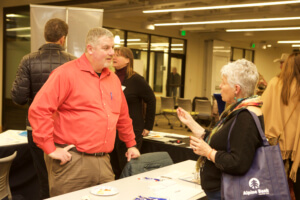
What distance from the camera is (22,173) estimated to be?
4.11m

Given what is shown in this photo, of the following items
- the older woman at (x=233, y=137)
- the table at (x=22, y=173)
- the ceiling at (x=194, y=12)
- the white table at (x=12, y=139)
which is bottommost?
the table at (x=22, y=173)

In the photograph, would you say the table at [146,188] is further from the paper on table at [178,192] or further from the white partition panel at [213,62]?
the white partition panel at [213,62]

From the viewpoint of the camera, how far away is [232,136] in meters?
1.94

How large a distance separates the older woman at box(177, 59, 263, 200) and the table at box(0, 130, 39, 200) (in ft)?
8.18

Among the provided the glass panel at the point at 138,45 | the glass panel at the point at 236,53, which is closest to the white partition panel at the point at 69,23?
the glass panel at the point at 138,45

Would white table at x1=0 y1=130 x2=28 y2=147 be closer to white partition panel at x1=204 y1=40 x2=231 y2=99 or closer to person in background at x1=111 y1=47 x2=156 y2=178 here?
person in background at x1=111 y1=47 x2=156 y2=178

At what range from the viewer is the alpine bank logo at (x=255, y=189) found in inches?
73.5

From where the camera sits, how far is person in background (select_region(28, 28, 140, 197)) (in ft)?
7.91

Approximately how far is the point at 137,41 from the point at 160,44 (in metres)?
1.26

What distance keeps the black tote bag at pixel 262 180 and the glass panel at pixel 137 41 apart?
10987mm

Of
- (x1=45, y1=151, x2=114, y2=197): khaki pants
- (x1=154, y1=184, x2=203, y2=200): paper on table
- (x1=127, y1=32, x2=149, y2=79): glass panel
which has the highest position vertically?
(x1=127, y1=32, x2=149, y2=79): glass panel

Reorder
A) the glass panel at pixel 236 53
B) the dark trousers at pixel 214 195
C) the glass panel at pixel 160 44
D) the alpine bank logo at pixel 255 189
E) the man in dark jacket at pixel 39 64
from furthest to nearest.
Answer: the glass panel at pixel 236 53 → the glass panel at pixel 160 44 → the man in dark jacket at pixel 39 64 → the dark trousers at pixel 214 195 → the alpine bank logo at pixel 255 189

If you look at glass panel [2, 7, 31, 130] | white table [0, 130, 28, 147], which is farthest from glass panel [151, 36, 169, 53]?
white table [0, 130, 28, 147]

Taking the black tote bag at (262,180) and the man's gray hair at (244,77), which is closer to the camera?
the black tote bag at (262,180)
